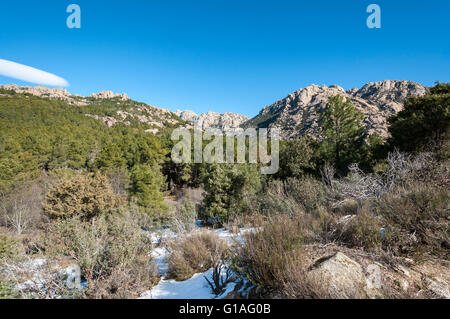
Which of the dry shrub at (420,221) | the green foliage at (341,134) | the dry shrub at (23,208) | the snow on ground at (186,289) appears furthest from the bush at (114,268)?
the green foliage at (341,134)

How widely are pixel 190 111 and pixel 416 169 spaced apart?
20238 centimetres

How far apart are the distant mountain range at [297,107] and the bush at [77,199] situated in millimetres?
38310

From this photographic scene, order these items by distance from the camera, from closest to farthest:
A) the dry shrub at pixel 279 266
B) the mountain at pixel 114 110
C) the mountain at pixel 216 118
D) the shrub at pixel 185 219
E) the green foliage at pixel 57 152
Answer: the dry shrub at pixel 279 266, the shrub at pixel 185 219, the green foliage at pixel 57 152, the mountain at pixel 114 110, the mountain at pixel 216 118

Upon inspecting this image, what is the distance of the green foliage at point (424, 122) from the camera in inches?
419

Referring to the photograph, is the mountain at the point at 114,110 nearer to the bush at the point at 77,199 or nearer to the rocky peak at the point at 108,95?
the rocky peak at the point at 108,95

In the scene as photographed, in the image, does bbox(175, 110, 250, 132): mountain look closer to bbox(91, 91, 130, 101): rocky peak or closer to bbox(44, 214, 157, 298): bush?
bbox(91, 91, 130, 101): rocky peak

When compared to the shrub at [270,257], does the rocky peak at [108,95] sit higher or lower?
higher

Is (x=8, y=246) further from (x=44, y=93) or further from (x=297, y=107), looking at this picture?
(x=44, y=93)
